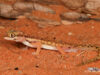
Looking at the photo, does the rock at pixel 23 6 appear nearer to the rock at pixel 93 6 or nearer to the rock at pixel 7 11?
the rock at pixel 7 11

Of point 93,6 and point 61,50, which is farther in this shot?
point 93,6

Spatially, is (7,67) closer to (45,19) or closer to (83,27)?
(45,19)

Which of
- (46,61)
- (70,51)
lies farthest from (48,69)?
(70,51)

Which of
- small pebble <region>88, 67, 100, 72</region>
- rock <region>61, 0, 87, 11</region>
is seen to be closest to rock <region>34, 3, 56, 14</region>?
rock <region>61, 0, 87, 11</region>

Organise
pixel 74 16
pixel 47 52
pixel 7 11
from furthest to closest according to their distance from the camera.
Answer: pixel 7 11
pixel 74 16
pixel 47 52

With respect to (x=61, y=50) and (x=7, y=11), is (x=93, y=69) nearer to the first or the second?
(x=61, y=50)

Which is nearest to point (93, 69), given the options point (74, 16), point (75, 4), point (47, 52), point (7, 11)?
point (47, 52)

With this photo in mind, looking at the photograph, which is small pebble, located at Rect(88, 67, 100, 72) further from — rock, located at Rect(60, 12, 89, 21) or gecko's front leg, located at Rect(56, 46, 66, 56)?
rock, located at Rect(60, 12, 89, 21)

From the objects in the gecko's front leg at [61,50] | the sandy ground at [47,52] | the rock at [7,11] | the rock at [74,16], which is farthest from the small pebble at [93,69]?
the rock at [7,11]
